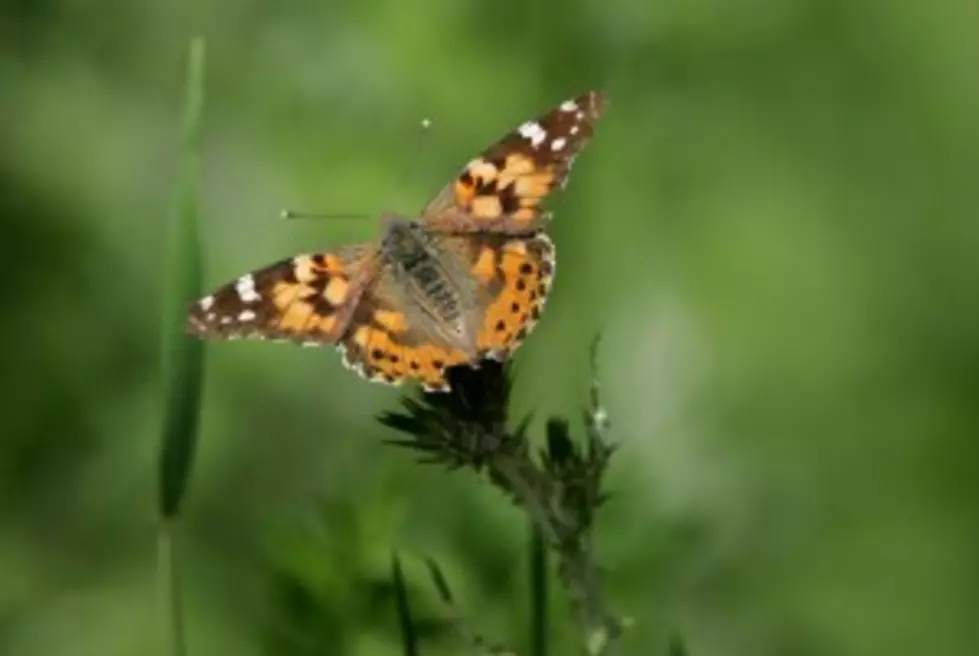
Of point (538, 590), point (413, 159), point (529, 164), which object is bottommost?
point (538, 590)

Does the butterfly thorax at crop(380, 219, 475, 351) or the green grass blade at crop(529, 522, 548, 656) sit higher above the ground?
the butterfly thorax at crop(380, 219, 475, 351)

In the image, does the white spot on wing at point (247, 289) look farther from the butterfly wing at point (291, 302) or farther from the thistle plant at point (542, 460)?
the thistle plant at point (542, 460)

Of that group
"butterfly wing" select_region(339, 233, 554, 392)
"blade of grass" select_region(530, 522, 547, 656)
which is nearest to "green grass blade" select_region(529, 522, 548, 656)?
"blade of grass" select_region(530, 522, 547, 656)

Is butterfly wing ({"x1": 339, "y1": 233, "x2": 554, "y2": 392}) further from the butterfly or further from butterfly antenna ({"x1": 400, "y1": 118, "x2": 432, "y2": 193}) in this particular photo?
butterfly antenna ({"x1": 400, "y1": 118, "x2": 432, "y2": 193})

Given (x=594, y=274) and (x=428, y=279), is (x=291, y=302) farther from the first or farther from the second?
(x=594, y=274)

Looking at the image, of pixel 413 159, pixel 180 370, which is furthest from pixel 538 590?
pixel 413 159

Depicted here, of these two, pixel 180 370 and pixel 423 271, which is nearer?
pixel 180 370

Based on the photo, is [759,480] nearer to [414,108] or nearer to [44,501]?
[414,108]
